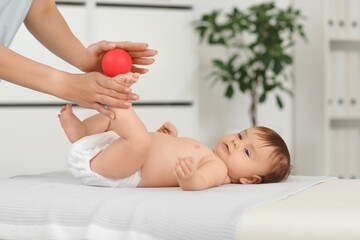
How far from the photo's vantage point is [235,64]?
3703 millimetres

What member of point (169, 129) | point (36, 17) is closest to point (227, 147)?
point (169, 129)

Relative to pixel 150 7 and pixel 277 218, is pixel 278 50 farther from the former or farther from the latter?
pixel 277 218

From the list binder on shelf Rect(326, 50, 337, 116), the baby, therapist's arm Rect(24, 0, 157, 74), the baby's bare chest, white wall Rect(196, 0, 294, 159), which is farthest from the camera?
white wall Rect(196, 0, 294, 159)

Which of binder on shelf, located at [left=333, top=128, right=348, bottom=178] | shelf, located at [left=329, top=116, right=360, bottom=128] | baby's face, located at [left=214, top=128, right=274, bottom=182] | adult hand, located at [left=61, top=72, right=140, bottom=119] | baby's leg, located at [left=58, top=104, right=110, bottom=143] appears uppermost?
adult hand, located at [left=61, top=72, right=140, bottom=119]

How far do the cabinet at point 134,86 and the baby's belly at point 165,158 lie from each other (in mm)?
1530

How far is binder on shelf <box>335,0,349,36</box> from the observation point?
349cm

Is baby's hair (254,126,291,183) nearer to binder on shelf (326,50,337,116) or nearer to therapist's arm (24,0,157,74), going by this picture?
therapist's arm (24,0,157,74)

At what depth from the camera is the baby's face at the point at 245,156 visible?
1579 millimetres

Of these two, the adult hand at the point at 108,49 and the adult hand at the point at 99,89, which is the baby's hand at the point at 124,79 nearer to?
the adult hand at the point at 99,89

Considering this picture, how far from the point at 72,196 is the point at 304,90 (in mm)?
2761

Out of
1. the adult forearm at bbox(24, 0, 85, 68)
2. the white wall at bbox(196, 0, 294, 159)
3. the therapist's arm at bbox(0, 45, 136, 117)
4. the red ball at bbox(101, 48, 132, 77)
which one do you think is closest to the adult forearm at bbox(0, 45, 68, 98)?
the therapist's arm at bbox(0, 45, 136, 117)

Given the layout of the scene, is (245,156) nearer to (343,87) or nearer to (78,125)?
(78,125)

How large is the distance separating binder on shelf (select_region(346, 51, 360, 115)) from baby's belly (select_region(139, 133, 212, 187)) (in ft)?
6.97

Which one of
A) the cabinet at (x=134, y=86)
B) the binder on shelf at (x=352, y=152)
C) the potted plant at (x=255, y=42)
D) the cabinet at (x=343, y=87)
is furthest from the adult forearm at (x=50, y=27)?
the binder on shelf at (x=352, y=152)
